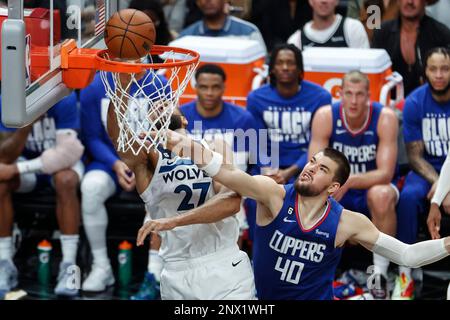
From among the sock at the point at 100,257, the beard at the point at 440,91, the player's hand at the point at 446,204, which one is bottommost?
the sock at the point at 100,257

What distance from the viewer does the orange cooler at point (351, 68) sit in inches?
277

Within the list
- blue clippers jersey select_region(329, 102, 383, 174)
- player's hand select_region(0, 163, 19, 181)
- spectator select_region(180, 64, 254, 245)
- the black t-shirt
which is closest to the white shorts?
spectator select_region(180, 64, 254, 245)

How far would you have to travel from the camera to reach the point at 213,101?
269 inches

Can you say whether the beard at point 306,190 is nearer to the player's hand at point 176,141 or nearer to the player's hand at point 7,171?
the player's hand at point 176,141

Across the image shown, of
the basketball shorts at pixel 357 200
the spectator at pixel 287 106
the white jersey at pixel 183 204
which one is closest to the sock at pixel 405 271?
the basketball shorts at pixel 357 200

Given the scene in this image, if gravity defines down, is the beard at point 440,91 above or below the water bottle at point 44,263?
above

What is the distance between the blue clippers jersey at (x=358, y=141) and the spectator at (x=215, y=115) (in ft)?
1.78

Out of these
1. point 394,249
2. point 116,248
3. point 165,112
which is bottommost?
point 116,248

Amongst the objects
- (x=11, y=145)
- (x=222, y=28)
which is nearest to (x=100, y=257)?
(x=11, y=145)

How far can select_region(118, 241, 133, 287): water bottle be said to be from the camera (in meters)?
7.00

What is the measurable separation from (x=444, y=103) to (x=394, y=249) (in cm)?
180

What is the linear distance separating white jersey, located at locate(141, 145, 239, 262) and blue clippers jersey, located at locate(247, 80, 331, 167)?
147 cm
